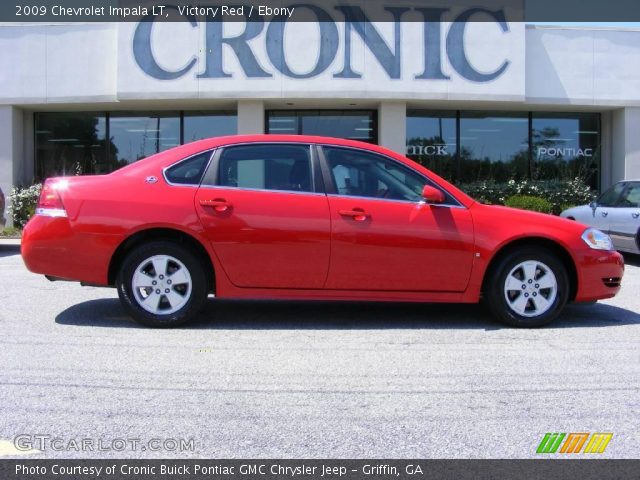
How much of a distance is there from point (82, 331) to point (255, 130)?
435 inches

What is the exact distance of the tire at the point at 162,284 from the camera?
5.47 m

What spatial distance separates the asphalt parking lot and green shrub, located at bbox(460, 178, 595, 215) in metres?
10.2

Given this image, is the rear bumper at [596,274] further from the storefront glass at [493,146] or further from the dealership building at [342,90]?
the storefront glass at [493,146]

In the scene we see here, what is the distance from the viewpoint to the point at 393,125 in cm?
1606

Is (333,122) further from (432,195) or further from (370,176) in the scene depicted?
(432,195)

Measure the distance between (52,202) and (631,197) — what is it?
8986mm

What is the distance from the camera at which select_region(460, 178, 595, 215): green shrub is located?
645 inches

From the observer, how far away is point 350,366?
15.2 feet

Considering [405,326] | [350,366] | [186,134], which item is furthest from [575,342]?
[186,134]

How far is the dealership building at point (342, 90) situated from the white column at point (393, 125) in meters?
0.03

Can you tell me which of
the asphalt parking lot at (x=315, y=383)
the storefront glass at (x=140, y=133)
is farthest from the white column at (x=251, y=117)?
the asphalt parking lot at (x=315, y=383)
